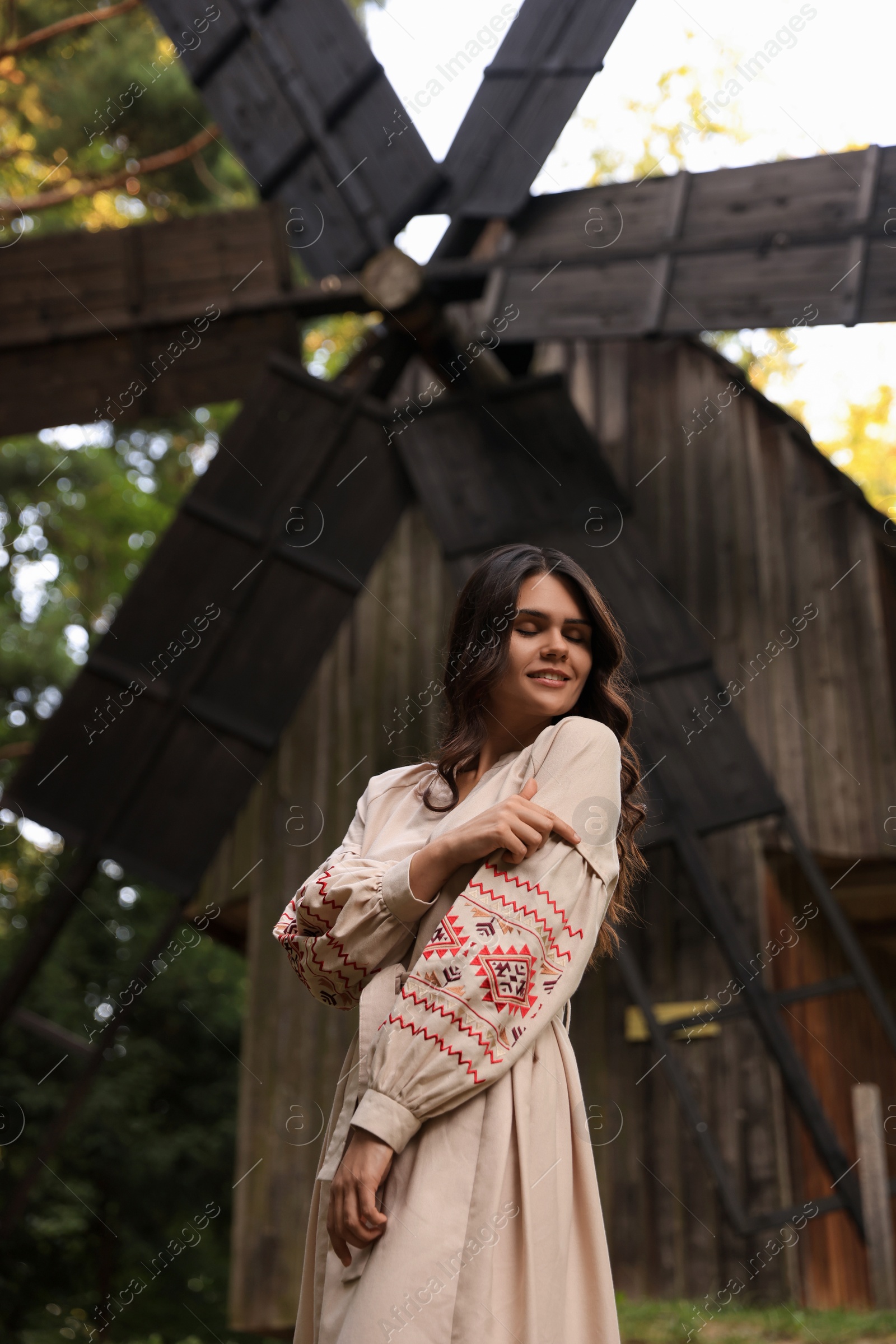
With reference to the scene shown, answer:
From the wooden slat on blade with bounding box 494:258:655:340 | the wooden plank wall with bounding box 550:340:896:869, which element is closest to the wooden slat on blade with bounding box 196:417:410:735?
the wooden slat on blade with bounding box 494:258:655:340

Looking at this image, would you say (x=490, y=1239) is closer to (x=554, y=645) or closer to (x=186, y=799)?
(x=554, y=645)

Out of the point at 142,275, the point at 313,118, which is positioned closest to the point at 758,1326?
the point at 142,275

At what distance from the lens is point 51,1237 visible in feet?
44.3

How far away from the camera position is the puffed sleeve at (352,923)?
204cm

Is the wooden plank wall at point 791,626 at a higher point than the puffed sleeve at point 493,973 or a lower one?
higher

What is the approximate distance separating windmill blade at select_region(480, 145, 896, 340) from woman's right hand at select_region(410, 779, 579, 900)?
506 cm

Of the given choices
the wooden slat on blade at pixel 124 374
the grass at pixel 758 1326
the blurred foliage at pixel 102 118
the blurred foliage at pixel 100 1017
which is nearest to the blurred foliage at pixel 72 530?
the blurred foliage at pixel 100 1017

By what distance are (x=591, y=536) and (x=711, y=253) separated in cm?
171

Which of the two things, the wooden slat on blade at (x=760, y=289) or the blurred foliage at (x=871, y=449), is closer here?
the wooden slat on blade at (x=760, y=289)

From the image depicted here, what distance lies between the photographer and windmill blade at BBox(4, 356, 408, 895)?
7.48 meters

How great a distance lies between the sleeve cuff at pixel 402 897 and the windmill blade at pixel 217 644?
549 centimetres

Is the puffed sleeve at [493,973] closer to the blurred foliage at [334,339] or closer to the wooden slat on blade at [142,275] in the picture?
the wooden slat on blade at [142,275]

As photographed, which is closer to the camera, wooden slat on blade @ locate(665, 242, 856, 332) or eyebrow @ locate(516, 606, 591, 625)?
eyebrow @ locate(516, 606, 591, 625)

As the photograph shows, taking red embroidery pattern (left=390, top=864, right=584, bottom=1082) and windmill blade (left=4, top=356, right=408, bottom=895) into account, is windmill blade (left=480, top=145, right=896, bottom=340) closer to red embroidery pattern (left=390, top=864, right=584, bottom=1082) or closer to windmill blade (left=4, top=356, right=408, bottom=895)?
windmill blade (left=4, top=356, right=408, bottom=895)
